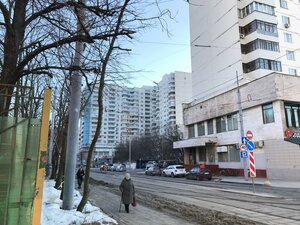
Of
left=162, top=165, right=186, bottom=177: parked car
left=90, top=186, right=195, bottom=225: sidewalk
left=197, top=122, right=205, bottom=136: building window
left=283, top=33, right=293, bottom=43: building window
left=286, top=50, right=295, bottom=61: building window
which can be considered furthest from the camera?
left=283, top=33, right=293, bottom=43: building window

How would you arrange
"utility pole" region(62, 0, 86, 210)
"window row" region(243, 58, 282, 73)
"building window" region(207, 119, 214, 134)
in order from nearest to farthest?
"utility pole" region(62, 0, 86, 210) → "window row" region(243, 58, 282, 73) → "building window" region(207, 119, 214, 134)

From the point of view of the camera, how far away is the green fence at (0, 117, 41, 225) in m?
5.06

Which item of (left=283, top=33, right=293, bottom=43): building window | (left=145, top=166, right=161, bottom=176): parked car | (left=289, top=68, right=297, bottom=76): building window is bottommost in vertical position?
(left=145, top=166, right=161, bottom=176): parked car

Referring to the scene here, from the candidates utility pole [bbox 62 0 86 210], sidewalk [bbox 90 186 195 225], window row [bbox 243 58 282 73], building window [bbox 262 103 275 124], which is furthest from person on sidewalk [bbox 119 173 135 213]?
window row [bbox 243 58 282 73]

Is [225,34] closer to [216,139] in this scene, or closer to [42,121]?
[216,139]

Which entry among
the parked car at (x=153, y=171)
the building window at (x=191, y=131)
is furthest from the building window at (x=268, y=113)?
the parked car at (x=153, y=171)

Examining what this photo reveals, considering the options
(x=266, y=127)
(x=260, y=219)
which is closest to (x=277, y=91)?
(x=266, y=127)

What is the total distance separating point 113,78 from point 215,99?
33.6m

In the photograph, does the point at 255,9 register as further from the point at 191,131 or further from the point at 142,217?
the point at 142,217

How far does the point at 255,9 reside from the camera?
151ft

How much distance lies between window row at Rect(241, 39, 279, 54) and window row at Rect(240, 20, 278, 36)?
157 cm

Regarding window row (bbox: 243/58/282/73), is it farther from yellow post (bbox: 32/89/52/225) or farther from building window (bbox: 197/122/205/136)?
yellow post (bbox: 32/89/52/225)

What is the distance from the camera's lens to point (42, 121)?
17.9 ft

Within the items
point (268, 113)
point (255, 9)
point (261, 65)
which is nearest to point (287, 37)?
point (255, 9)
